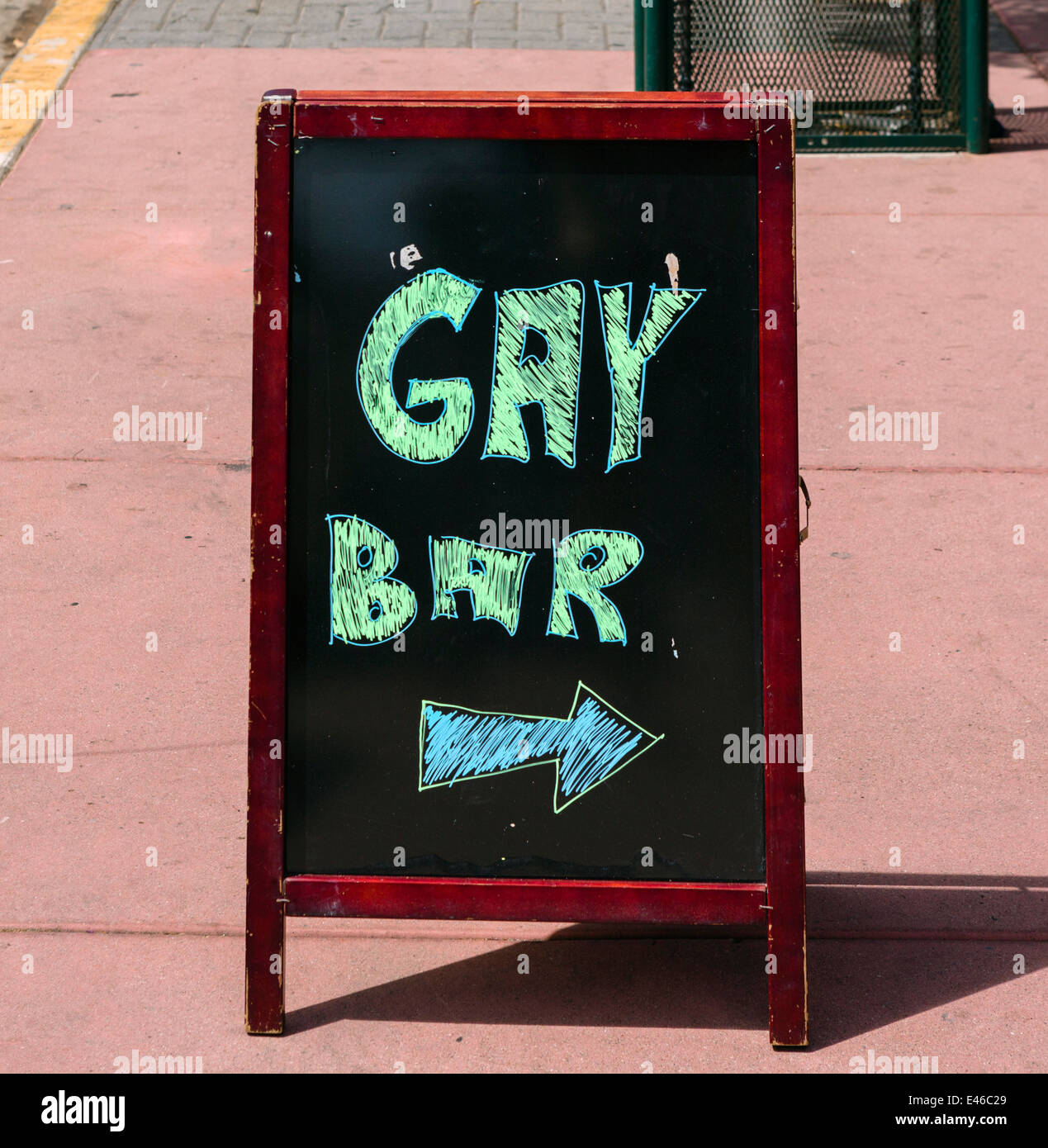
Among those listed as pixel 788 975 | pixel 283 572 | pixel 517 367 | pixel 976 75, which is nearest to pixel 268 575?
pixel 283 572

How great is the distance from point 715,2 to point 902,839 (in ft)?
20.0

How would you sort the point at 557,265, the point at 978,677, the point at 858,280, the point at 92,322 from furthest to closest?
the point at 858,280 < the point at 92,322 < the point at 978,677 < the point at 557,265

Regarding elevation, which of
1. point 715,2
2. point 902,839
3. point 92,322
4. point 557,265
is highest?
point 715,2

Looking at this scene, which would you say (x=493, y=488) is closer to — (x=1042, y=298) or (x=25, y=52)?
(x=1042, y=298)

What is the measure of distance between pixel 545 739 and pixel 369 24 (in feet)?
29.1

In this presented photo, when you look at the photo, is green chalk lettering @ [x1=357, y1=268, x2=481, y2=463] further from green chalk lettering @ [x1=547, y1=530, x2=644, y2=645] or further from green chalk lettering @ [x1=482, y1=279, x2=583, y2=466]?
green chalk lettering @ [x1=547, y1=530, x2=644, y2=645]

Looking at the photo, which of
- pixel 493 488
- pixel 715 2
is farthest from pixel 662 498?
pixel 715 2

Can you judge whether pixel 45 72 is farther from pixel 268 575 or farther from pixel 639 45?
pixel 268 575

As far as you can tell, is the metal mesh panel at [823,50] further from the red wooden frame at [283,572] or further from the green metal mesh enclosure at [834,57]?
the red wooden frame at [283,572]

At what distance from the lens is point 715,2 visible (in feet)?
28.2

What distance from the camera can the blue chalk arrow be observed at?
3.11m

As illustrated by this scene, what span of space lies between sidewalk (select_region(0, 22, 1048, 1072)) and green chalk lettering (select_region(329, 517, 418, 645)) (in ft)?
2.64

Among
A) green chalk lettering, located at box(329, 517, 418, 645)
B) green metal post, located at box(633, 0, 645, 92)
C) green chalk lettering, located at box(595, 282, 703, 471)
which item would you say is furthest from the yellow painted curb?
green chalk lettering, located at box(595, 282, 703, 471)

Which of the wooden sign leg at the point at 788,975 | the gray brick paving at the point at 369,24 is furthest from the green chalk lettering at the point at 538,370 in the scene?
the gray brick paving at the point at 369,24
